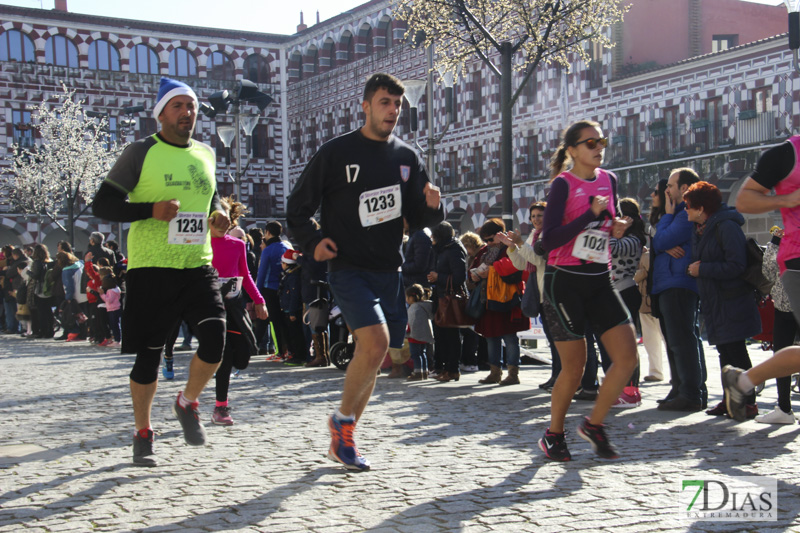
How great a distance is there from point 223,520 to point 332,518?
0.48m

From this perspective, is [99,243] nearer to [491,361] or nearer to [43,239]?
[491,361]

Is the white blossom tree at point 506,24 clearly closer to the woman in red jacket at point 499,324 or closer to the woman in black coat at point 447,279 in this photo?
the woman in black coat at point 447,279

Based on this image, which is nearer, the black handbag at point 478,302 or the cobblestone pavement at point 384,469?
the cobblestone pavement at point 384,469

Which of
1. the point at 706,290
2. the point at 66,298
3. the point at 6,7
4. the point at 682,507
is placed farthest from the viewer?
the point at 6,7

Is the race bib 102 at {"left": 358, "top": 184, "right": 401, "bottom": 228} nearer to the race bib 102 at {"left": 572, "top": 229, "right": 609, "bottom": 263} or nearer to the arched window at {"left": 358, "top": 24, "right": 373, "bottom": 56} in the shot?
the race bib 102 at {"left": 572, "top": 229, "right": 609, "bottom": 263}

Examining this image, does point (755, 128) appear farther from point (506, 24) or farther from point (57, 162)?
point (57, 162)

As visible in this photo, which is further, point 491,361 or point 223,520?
point 491,361

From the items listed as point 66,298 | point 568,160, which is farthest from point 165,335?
point 66,298

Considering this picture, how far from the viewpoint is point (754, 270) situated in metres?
8.52

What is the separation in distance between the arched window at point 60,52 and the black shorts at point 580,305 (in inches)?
2293

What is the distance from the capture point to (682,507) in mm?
5062

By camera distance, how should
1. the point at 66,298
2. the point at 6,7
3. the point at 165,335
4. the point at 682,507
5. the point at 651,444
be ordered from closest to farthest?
the point at 682,507 < the point at 165,335 < the point at 651,444 < the point at 66,298 < the point at 6,7

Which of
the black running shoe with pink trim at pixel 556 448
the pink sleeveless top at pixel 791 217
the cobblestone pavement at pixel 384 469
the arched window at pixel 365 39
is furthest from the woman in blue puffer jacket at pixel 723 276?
the arched window at pixel 365 39

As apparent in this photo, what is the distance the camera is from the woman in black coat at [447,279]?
12094 mm
